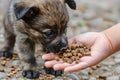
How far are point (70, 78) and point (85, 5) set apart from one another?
426 cm

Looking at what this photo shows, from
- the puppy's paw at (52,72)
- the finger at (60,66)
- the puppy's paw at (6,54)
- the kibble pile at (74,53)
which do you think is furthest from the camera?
the puppy's paw at (6,54)

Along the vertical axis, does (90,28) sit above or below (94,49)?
above

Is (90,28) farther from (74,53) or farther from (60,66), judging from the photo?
(60,66)

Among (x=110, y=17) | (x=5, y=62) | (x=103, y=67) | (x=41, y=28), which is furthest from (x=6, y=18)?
(x=110, y=17)

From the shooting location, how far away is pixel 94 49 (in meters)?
5.23

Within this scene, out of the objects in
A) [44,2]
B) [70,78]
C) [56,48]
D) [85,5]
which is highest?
[85,5]

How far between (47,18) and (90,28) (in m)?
3.22

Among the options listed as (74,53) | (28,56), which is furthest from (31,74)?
(74,53)

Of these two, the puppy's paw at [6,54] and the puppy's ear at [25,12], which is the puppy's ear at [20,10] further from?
the puppy's paw at [6,54]

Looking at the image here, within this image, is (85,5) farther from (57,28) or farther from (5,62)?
(57,28)

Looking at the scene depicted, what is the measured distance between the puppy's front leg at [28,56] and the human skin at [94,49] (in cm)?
58

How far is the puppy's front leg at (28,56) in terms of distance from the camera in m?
5.68

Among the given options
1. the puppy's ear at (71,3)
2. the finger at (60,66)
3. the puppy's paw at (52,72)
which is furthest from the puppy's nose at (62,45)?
the puppy's paw at (52,72)

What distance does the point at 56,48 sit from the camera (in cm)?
514
